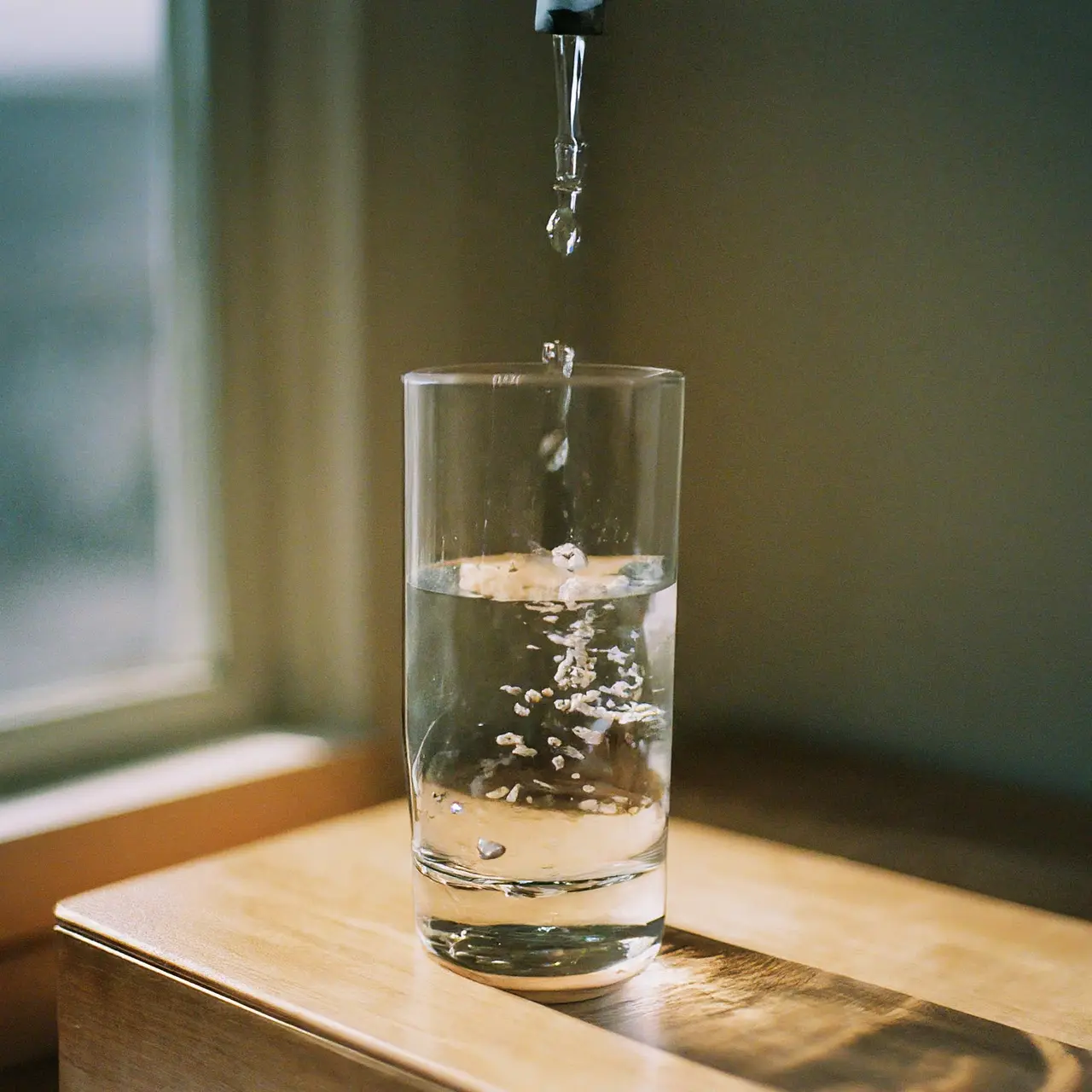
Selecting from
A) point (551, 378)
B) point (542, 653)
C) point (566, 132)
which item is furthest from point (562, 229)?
point (542, 653)

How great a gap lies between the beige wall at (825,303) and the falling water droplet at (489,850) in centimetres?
52

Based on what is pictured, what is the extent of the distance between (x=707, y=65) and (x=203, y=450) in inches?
22.8

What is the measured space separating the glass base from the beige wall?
1.71ft

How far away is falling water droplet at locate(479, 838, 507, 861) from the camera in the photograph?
68 cm

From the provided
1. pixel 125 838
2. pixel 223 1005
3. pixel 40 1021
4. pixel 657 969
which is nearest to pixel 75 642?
pixel 125 838

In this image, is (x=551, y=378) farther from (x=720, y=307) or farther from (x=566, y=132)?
(x=720, y=307)

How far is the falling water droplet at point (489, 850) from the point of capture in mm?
677

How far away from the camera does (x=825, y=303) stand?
1188 millimetres

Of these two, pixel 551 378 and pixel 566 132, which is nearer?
pixel 551 378

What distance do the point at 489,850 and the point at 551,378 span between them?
0.24 meters

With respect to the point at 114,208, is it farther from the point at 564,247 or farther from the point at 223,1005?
the point at 223,1005

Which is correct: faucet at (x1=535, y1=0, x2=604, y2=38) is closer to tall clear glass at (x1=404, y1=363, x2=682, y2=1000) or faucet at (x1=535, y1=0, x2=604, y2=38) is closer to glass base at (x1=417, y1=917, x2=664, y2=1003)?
tall clear glass at (x1=404, y1=363, x2=682, y2=1000)

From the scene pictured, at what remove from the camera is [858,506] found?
1.19 meters

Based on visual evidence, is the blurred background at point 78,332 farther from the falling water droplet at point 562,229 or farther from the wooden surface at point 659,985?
the falling water droplet at point 562,229
